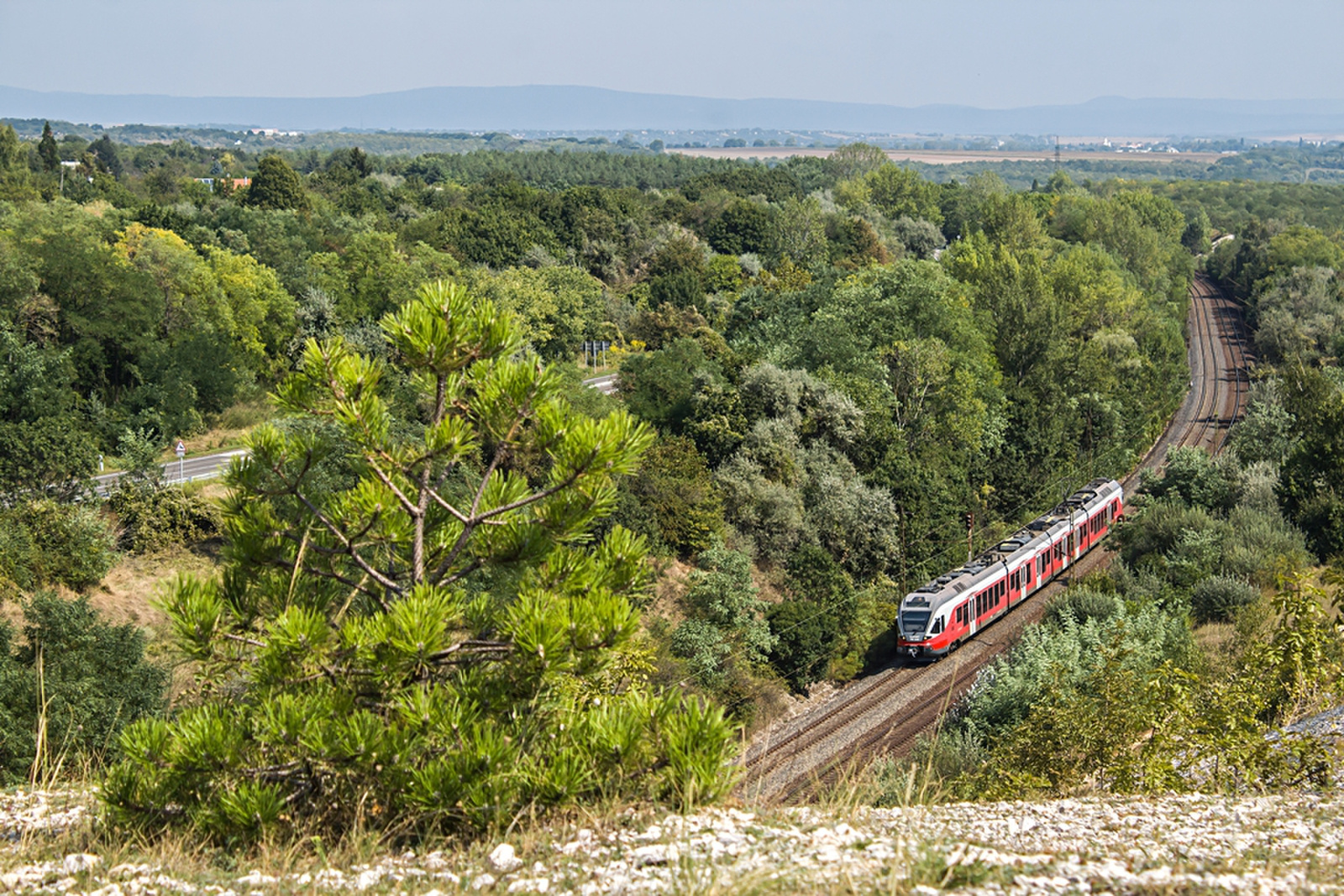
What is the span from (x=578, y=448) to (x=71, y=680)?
13.4m

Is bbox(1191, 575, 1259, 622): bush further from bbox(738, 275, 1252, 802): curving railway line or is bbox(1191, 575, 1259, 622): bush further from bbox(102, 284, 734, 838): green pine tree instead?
bbox(102, 284, 734, 838): green pine tree

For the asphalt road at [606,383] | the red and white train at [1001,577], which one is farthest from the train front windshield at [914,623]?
the asphalt road at [606,383]

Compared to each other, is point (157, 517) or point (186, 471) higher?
point (157, 517)

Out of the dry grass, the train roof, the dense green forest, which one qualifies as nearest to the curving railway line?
the dense green forest

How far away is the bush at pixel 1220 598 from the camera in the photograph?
2733 cm

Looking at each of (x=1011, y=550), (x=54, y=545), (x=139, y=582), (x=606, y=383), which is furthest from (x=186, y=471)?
(x=1011, y=550)

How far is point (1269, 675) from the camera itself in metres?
13.8

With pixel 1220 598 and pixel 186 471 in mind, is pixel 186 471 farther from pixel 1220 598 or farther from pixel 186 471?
pixel 1220 598

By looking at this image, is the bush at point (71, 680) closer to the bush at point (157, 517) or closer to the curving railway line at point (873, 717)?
the bush at point (157, 517)

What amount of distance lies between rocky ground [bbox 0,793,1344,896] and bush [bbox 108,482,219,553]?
21.6m

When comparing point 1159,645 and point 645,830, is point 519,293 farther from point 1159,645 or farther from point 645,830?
point 645,830

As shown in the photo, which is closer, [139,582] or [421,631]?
[421,631]

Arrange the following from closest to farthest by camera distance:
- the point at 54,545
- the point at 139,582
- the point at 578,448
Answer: the point at 578,448
the point at 54,545
the point at 139,582

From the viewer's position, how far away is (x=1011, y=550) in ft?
104
